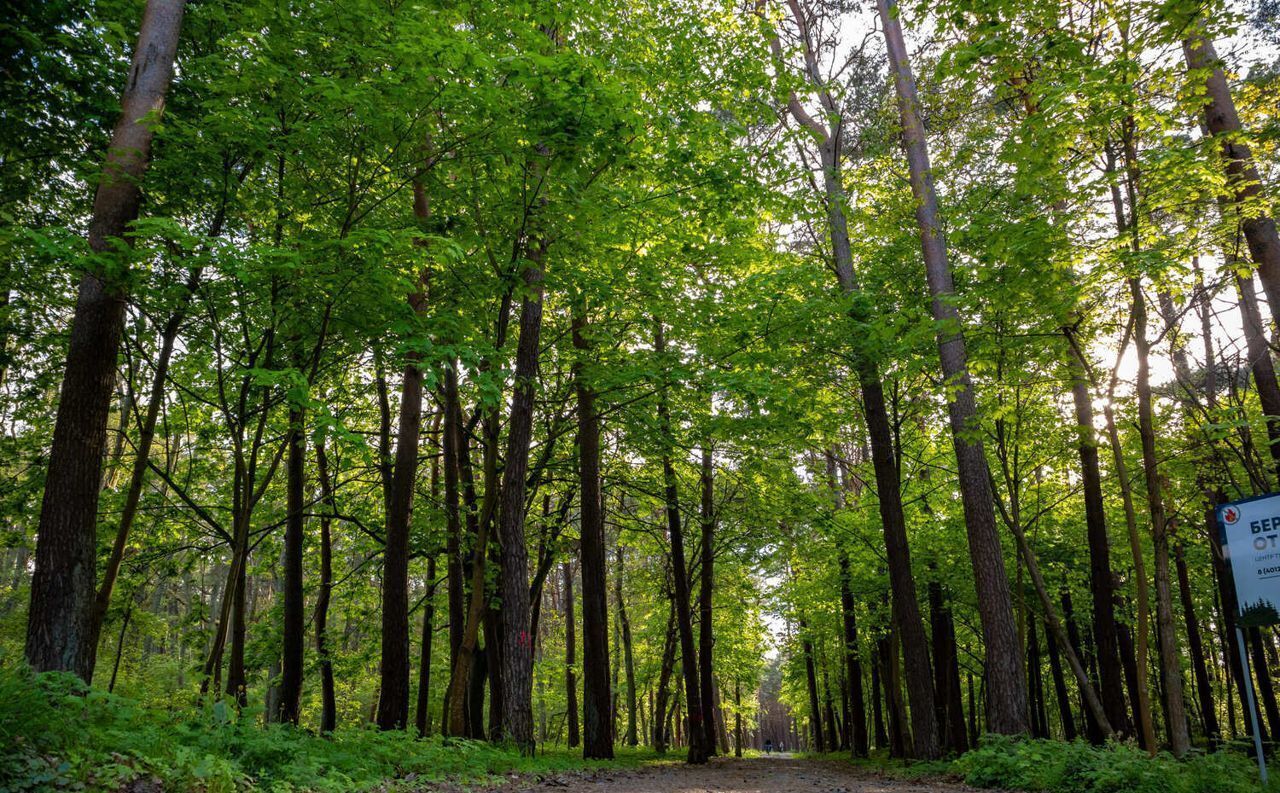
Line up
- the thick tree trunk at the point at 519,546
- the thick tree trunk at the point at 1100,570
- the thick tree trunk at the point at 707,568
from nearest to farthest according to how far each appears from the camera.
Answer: the thick tree trunk at the point at 519,546 → the thick tree trunk at the point at 1100,570 → the thick tree trunk at the point at 707,568

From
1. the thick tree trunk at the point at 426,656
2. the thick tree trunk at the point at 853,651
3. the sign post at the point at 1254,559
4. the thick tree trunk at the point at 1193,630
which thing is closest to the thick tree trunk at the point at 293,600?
the thick tree trunk at the point at 426,656

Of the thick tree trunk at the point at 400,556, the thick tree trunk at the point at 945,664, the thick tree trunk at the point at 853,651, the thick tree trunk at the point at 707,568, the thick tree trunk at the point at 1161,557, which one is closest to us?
the thick tree trunk at the point at 1161,557

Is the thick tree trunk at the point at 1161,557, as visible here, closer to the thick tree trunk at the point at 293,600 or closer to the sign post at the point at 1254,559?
the sign post at the point at 1254,559

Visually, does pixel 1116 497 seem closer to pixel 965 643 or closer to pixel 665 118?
pixel 965 643

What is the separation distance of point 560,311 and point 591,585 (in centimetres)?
630

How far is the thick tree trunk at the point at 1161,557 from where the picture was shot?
759cm

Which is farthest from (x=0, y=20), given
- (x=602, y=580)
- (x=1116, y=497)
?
(x=1116, y=497)

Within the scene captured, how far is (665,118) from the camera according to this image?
971 centimetres

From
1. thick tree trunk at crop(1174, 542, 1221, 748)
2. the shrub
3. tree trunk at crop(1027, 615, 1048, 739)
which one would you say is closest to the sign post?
the shrub

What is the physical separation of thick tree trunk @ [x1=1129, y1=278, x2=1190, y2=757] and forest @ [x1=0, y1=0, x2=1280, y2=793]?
5 cm

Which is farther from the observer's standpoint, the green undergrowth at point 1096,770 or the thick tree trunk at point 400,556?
the thick tree trunk at point 400,556

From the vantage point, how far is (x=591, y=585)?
550 inches

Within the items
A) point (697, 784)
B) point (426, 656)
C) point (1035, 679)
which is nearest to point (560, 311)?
point (426, 656)

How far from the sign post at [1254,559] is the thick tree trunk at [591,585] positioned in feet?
30.2
